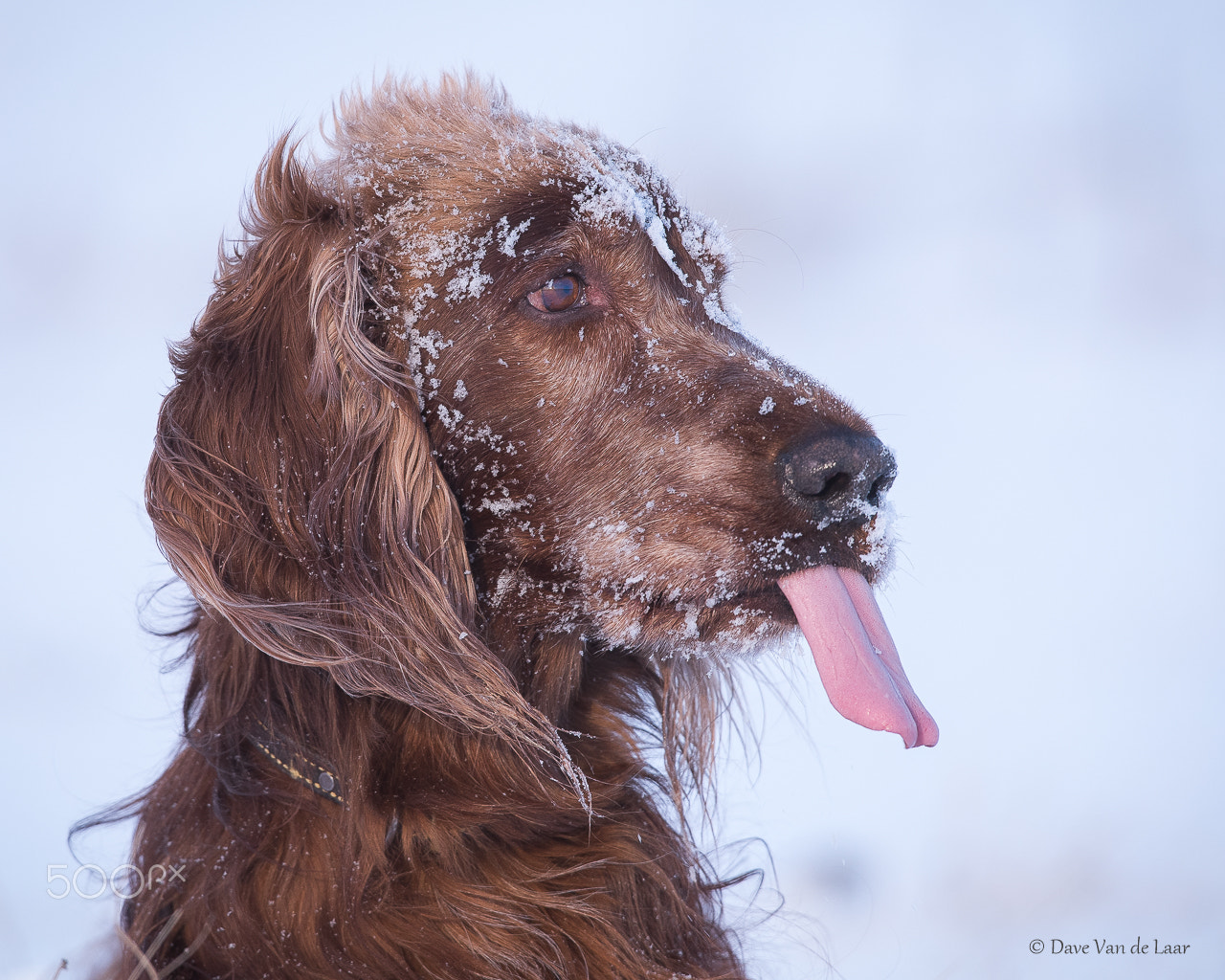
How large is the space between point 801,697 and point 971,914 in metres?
1.28

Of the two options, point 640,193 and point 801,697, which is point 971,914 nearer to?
point 801,697

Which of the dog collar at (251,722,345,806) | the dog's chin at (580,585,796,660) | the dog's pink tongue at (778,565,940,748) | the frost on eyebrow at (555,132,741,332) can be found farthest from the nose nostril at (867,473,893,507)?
→ the dog collar at (251,722,345,806)

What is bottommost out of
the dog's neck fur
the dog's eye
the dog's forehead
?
the dog's neck fur

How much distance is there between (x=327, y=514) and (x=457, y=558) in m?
0.28

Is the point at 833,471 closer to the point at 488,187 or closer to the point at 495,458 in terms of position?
the point at 495,458

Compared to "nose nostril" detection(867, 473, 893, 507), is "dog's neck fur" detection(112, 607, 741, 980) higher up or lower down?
lower down

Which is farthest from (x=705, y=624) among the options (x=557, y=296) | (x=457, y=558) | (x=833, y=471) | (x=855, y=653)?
(x=557, y=296)

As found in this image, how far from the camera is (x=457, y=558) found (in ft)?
7.32

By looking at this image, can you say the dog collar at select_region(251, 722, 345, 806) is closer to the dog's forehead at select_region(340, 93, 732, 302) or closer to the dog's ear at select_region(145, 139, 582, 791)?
the dog's ear at select_region(145, 139, 582, 791)

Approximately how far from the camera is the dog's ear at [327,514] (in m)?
2.14

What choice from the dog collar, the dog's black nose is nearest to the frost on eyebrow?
the dog's black nose

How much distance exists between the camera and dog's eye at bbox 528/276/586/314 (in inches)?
91.0

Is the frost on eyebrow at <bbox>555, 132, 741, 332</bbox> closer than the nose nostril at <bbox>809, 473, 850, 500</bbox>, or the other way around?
the nose nostril at <bbox>809, 473, 850, 500</bbox>

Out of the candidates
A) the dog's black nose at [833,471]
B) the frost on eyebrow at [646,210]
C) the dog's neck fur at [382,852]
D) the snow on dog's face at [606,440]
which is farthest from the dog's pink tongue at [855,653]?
the frost on eyebrow at [646,210]
